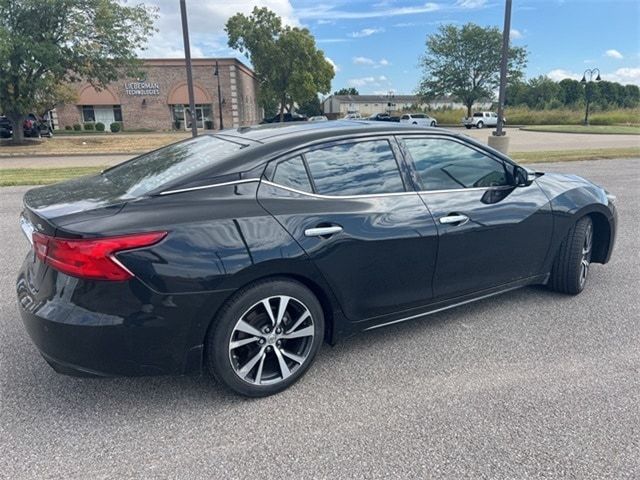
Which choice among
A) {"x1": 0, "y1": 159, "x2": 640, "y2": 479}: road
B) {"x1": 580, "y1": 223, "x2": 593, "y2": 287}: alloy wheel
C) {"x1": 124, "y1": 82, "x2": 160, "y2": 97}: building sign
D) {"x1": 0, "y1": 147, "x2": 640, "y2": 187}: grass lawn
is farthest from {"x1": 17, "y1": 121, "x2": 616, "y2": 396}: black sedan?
{"x1": 124, "y1": 82, "x2": 160, "y2": 97}: building sign

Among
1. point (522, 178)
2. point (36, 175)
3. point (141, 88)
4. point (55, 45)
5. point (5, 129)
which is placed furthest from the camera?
point (141, 88)

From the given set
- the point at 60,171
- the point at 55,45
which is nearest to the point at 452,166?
the point at 60,171

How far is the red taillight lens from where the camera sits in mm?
2135

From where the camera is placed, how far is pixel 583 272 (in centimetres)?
398

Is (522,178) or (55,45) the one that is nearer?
(522,178)

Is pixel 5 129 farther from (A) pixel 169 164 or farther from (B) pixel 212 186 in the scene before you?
(B) pixel 212 186

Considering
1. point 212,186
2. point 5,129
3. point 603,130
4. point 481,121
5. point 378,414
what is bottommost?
point 378,414

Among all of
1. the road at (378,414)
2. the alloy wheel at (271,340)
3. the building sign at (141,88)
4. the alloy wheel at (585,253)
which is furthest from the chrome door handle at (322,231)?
A: the building sign at (141,88)

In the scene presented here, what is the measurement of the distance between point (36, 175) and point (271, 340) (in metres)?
12.1

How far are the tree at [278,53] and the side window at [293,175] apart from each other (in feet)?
140

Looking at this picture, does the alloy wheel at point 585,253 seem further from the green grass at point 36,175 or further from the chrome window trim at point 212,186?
the green grass at point 36,175

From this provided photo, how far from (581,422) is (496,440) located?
20.4 inches

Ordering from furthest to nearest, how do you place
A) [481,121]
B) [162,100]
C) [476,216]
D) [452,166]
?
[481,121], [162,100], [452,166], [476,216]

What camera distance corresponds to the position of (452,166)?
327cm
